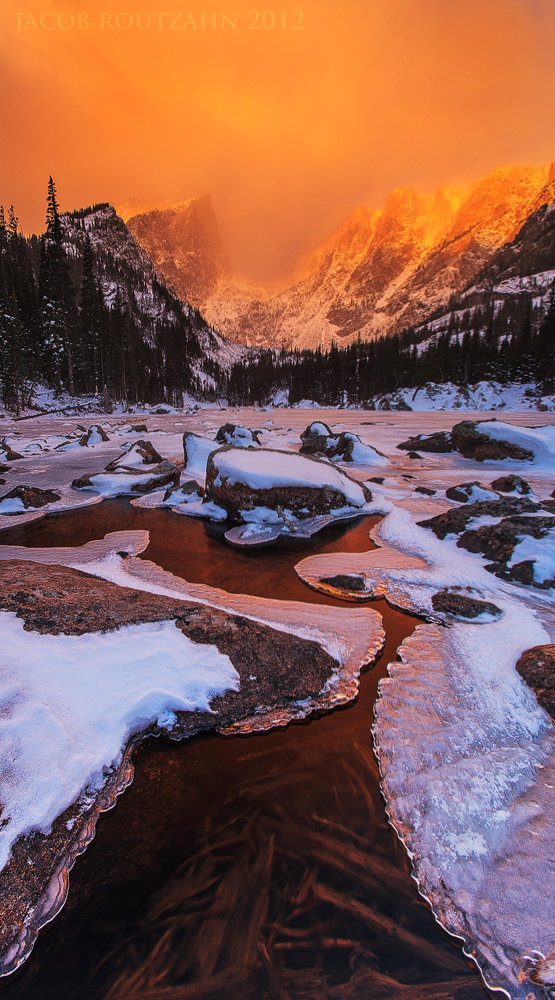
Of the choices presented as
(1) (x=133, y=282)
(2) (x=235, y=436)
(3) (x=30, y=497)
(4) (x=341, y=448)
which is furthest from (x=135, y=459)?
(1) (x=133, y=282)

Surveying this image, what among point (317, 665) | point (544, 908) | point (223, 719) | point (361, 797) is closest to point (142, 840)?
point (223, 719)

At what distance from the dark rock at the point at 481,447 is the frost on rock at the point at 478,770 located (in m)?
11.6

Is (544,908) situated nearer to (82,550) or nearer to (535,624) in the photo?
(535,624)

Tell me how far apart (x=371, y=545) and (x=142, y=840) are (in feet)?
18.7

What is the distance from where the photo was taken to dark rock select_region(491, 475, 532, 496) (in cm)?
998

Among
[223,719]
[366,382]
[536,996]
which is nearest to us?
[536,996]

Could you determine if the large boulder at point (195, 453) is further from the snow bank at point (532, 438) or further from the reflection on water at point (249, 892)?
the snow bank at point (532, 438)

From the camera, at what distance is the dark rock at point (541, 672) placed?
10.9 ft

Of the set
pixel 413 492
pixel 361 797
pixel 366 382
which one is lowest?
pixel 361 797

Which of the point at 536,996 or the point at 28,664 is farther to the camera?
the point at 28,664

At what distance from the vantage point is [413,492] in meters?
10.6

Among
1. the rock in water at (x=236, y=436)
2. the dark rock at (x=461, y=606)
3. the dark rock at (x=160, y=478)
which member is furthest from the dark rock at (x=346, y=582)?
the rock in water at (x=236, y=436)

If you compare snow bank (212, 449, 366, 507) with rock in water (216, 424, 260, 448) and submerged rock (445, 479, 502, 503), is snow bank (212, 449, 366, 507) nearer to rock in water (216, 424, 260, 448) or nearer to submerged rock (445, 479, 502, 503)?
submerged rock (445, 479, 502, 503)

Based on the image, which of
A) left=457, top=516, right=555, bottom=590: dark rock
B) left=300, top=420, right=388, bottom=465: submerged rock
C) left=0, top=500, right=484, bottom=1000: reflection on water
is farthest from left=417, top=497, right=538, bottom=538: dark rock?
left=300, top=420, right=388, bottom=465: submerged rock
